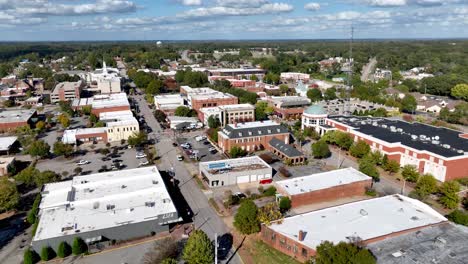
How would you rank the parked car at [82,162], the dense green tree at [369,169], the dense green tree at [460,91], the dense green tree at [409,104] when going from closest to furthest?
the dense green tree at [369,169], the parked car at [82,162], the dense green tree at [409,104], the dense green tree at [460,91]

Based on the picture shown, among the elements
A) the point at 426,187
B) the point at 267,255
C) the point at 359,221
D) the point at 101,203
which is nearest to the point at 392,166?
the point at 426,187

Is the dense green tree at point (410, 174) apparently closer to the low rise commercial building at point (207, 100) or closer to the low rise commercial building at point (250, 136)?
the low rise commercial building at point (250, 136)

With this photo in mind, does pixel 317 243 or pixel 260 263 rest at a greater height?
pixel 317 243

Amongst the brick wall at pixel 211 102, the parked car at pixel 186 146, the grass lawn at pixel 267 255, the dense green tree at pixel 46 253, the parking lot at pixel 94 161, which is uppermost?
the brick wall at pixel 211 102

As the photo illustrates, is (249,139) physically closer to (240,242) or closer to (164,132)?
(164,132)

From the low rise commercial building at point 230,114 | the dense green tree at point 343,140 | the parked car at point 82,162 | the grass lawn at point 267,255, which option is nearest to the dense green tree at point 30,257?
the grass lawn at point 267,255

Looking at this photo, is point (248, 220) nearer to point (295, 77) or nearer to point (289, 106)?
point (289, 106)

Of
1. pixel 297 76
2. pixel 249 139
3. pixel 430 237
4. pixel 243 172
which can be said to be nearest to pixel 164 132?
pixel 249 139
